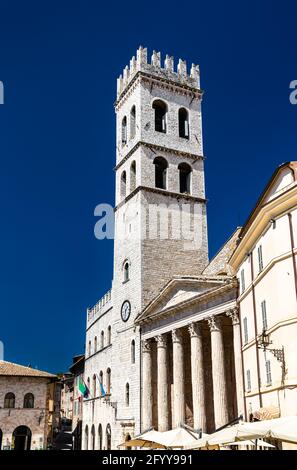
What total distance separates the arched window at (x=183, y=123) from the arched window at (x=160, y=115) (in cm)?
137

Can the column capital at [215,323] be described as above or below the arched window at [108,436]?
above

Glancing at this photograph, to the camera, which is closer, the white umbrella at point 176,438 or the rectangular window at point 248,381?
the white umbrella at point 176,438

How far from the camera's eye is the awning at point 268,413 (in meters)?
17.6

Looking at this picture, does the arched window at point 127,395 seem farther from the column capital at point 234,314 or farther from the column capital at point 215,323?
the column capital at point 234,314

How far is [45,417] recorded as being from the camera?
1812 inches

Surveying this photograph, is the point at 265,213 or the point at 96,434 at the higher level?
the point at 265,213

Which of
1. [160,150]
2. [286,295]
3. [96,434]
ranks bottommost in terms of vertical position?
[96,434]

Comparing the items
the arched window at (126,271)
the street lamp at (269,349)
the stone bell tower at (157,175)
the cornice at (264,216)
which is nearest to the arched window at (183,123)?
the stone bell tower at (157,175)

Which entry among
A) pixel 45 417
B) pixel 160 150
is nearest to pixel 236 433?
pixel 160 150
